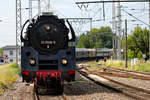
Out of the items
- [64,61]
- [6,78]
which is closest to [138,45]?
[6,78]

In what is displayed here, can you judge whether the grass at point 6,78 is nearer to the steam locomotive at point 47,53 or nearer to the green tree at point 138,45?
the steam locomotive at point 47,53

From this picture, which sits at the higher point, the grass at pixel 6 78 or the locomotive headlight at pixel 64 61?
the locomotive headlight at pixel 64 61

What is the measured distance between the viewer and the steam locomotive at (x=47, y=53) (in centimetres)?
1149

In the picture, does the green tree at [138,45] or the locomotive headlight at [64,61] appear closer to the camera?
the locomotive headlight at [64,61]

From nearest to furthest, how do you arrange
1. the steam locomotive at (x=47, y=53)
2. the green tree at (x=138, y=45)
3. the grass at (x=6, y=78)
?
the steam locomotive at (x=47, y=53), the grass at (x=6, y=78), the green tree at (x=138, y=45)

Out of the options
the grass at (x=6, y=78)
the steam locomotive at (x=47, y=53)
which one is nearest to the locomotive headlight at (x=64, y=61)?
the steam locomotive at (x=47, y=53)

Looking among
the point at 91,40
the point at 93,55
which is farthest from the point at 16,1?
the point at 91,40

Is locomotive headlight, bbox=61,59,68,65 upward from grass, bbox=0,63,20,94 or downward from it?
upward

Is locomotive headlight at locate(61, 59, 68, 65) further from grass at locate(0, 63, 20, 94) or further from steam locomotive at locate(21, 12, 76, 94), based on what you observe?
grass at locate(0, 63, 20, 94)

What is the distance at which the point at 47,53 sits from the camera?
38.7ft

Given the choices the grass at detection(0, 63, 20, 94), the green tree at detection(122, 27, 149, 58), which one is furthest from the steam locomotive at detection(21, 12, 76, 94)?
the green tree at detection(122, 27, 149, 58)

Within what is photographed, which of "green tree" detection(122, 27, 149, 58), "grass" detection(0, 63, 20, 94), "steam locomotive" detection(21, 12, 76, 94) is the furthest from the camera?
"green tree" detection(122, 27, 149, 58)

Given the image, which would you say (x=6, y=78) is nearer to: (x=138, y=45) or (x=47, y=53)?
(x=47, y=53)

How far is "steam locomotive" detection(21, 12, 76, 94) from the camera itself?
452 inches
